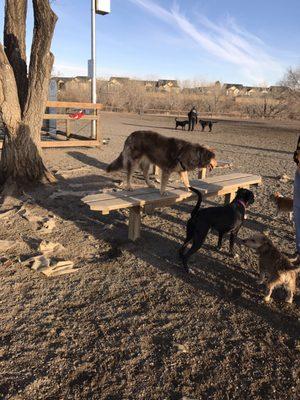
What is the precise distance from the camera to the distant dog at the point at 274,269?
3506 mm

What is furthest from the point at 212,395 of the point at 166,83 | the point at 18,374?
the point at 166,83

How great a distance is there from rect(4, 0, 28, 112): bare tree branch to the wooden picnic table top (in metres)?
3.38

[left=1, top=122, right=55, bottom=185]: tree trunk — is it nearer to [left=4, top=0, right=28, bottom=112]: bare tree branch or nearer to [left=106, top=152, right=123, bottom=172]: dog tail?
[left=4, top=0, right=28, bottom=112]: bare tree branch

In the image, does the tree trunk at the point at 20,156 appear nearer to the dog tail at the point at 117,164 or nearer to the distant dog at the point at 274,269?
the dog tail at the point at 117,164

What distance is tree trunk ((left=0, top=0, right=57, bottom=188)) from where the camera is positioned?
662 cm

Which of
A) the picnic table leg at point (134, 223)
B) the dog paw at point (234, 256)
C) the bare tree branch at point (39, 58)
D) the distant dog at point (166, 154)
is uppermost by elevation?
the bare tree branch at point (39, 58)

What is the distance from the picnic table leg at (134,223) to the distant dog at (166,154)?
2.04 feet

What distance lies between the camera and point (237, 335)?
307cm

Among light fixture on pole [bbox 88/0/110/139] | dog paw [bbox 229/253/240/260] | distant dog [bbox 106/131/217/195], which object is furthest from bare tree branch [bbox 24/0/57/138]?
light fixture on pole [bbox 88/0/110/139]

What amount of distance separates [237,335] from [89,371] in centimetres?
136

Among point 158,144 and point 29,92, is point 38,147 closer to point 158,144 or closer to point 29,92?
point 29,92

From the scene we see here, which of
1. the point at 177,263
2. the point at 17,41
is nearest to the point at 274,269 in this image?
the point at 177,263

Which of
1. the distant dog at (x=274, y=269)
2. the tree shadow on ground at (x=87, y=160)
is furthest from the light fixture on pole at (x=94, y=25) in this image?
the distant dog at (x=274, y=269)

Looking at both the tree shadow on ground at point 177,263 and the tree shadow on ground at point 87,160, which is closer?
the tree shadow on ground at point 177,263
